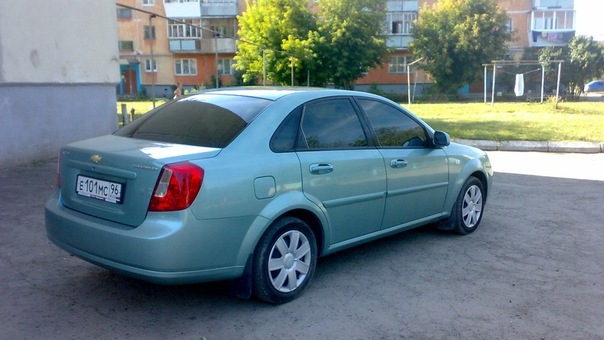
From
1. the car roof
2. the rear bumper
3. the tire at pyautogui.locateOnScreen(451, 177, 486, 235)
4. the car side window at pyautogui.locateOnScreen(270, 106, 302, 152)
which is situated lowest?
the tire at pyautogui.locateOnScreen(451, 177, 486, 235)

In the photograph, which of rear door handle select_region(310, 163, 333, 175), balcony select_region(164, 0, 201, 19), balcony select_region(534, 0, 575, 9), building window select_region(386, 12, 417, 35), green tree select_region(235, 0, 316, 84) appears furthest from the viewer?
building window select_region(386, 12, 417, 35)

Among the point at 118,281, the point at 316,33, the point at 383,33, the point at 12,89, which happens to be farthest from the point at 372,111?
the point at 383,33

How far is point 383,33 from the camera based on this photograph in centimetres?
4609

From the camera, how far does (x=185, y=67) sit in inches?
2115

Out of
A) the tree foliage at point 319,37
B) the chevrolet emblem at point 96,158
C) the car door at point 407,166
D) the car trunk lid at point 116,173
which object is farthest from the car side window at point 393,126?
the tree foliage at point 319,37

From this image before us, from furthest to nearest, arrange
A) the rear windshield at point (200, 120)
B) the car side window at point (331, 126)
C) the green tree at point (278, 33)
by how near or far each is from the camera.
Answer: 1. the green tree at point (278, 33)
2. the car side window at point (331, 126)
3. the rear windshield at point (200, 120)

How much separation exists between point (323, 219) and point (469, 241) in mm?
2350

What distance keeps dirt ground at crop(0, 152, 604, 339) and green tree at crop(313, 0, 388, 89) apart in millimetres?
37173

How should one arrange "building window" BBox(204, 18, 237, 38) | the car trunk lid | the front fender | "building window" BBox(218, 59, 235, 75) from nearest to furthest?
the car trunk lid, the front fender, "building window" BBox(204, 18, 237, 38), "building window" BBox(218, 59, 235, 75)

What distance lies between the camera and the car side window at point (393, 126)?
5.41 metres

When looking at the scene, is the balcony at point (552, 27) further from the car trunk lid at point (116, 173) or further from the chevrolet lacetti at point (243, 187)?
the car trunk lid at point (116, 173)

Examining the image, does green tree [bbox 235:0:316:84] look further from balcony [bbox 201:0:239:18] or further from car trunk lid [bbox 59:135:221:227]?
car trunk lid [bbox 59:135:221:227]

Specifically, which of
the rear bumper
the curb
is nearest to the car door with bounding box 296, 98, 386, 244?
the rear bumper

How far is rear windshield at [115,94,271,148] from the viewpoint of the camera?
436 cm
